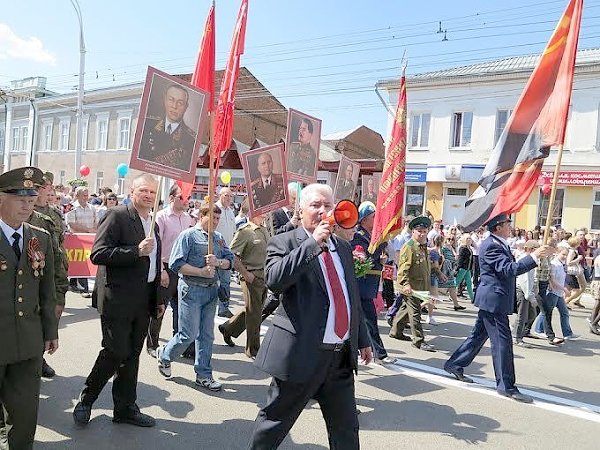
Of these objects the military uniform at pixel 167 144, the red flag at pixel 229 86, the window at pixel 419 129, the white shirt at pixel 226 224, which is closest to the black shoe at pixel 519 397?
the red flag at pixel 229 86

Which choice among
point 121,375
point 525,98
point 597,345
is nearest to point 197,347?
point 121,375

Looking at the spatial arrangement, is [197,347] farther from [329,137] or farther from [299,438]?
[329,137]

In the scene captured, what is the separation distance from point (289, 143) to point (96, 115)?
3467 centimetres

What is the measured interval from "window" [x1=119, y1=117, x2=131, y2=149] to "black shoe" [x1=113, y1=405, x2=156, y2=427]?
3429cm

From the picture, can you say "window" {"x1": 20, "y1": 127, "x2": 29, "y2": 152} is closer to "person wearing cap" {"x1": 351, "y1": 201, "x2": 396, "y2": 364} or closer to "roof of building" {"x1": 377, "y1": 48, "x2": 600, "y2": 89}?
"roof of building" {"x1": 377, "y1": 48, "x2": 600, "y2": 89}

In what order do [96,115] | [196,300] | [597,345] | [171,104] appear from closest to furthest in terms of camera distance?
[171,104] → [196,300] → [597,345] → [96,115]

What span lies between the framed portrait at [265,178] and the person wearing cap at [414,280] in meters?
2.55

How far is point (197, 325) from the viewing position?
5.59m

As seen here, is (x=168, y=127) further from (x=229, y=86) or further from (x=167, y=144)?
(x=229, y=86)

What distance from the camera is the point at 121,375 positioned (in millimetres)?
4516

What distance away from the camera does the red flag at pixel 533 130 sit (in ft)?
18.6

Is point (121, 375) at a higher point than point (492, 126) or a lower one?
lower

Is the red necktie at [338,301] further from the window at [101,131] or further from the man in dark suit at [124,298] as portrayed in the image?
the window at [101,131]

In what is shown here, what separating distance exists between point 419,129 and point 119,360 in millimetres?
26276
